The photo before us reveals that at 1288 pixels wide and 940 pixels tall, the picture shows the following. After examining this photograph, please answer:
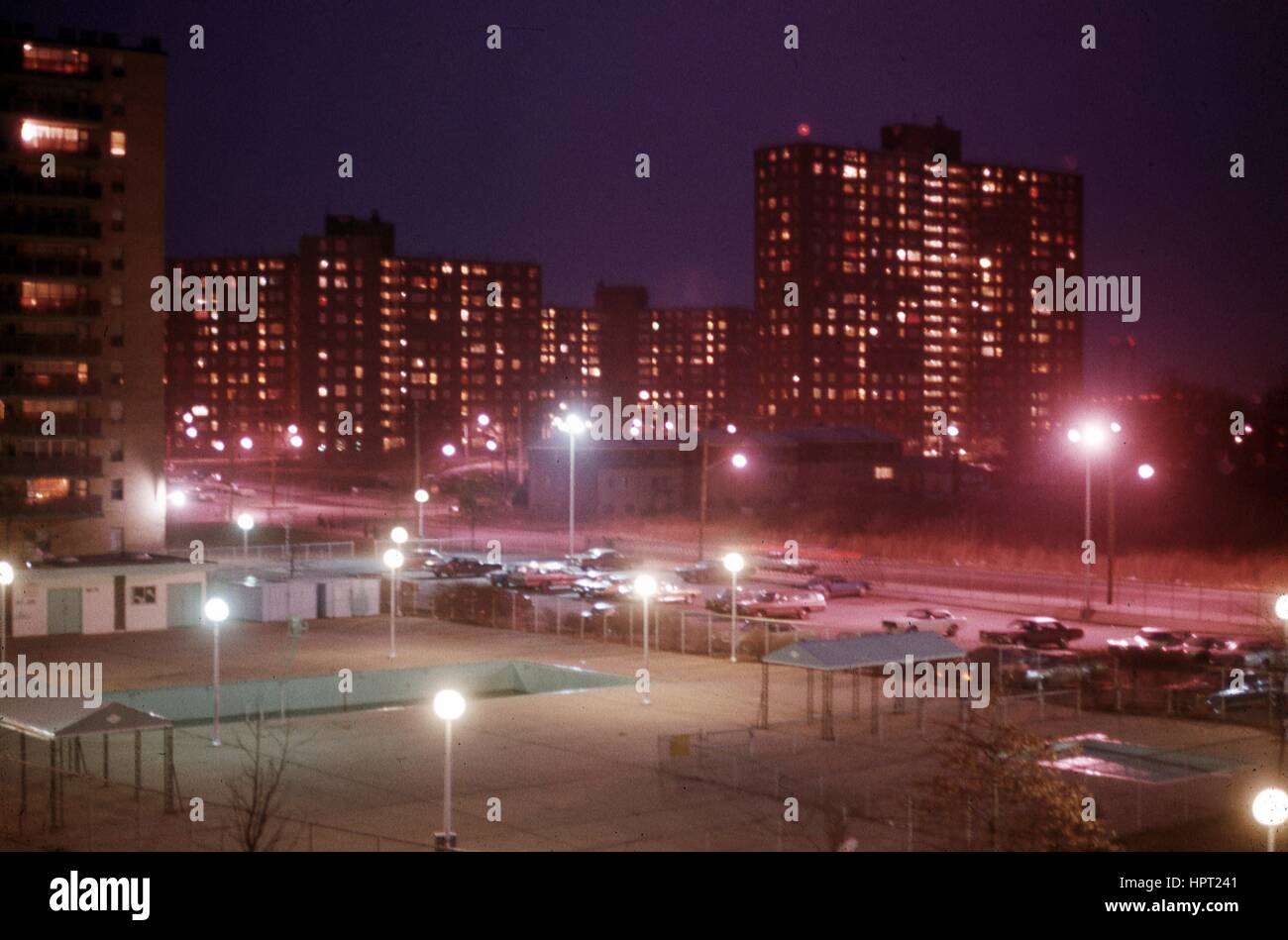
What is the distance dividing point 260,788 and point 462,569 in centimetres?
3053

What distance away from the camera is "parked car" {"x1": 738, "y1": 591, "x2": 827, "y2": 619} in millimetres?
37094

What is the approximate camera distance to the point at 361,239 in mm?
141875

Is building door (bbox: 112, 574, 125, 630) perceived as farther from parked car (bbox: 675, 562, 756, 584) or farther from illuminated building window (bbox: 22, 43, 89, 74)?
illuminated building window (bbox: 22, 43, 89, 74)

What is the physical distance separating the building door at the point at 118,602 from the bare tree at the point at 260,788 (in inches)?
473

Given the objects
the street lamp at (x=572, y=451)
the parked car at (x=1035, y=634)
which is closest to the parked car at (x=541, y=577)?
the street lamp at (x=572, y=451)

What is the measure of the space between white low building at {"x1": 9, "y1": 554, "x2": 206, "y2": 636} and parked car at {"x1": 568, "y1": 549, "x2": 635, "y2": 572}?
1519 cm

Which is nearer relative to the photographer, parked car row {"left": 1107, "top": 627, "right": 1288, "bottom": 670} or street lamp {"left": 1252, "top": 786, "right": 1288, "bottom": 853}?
street lamp {"left": 1252, "top": 786, "right": 1288, "bottom": 853}

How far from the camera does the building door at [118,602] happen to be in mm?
34875

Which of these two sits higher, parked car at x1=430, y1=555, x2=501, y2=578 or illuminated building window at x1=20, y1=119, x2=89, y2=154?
illuminated building window at x1=20, y1=119, x2=89, y2=154

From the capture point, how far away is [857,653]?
2200 centimetres
